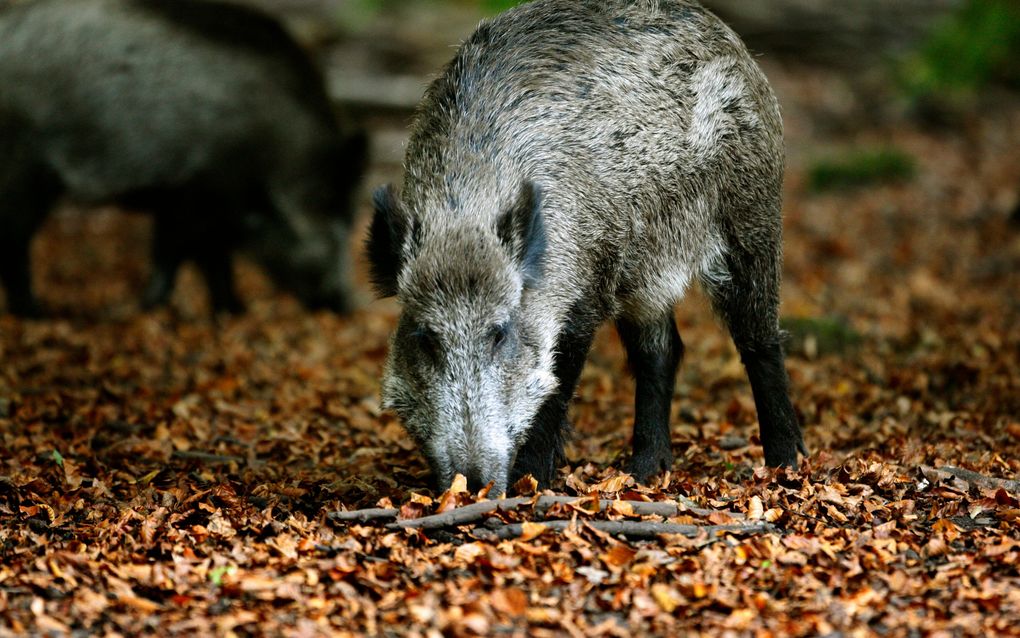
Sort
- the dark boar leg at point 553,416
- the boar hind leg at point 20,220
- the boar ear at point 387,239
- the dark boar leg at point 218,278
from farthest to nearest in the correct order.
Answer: the dark boar leg at point 218,278 < the boar hind leg at point 20,220 < the dark boar leg at point 553,416 < the boar ear at point 387,239

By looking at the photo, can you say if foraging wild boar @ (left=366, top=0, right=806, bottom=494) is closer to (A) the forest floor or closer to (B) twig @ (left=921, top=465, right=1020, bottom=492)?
(A) the forest floor

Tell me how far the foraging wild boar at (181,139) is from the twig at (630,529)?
651 centimetres

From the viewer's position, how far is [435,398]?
Answer: 476 centimetres

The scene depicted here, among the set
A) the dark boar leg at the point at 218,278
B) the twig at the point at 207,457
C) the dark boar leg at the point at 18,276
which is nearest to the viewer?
the twig at the point at 207,457

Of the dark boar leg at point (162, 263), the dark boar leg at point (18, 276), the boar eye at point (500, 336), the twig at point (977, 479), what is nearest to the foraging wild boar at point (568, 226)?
the boar eye at point (500, 336)

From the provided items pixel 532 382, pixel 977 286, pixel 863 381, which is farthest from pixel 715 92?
pixel 977 286

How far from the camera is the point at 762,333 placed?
5973 mm

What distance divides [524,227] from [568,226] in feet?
1.12

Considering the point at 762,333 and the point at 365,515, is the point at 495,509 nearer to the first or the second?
the point at 365,515

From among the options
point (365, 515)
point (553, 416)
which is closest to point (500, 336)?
point (553, 416)

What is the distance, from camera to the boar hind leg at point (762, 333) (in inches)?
231

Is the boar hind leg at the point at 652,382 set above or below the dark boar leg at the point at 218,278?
below

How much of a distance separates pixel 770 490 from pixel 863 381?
110 inches

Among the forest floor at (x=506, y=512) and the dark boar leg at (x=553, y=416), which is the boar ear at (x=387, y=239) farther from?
the forest floor at (x=506, y=512)
